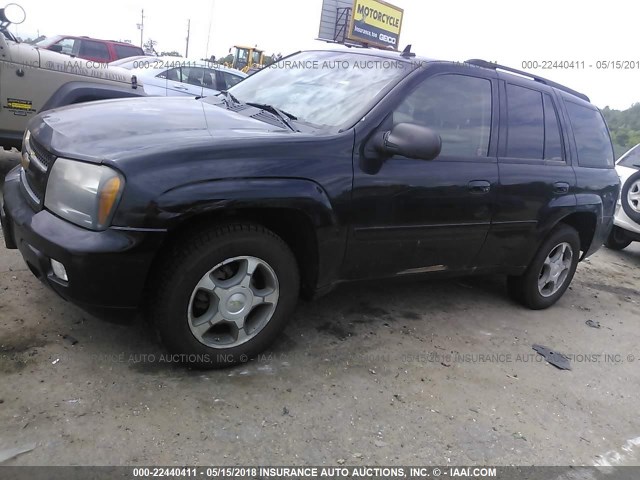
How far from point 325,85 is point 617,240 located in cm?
602

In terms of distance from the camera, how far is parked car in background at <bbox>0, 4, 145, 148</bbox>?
5.00 meters

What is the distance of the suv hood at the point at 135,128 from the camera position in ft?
7.94

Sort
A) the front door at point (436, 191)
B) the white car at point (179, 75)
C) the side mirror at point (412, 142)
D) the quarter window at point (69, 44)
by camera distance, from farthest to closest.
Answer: the quarter window at point (69, 44) → the white car at point (179, 75) → the front door at point (436, 191) → the side mirror at point (412, 142)

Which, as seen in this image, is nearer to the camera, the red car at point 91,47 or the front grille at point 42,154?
the front grille at point 42,154

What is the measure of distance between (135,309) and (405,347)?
175cm

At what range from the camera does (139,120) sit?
277cm

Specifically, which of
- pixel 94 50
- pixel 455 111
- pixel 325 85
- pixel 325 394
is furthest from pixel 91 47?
pixel 325 394

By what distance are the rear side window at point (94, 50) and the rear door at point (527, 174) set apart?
11634 mm

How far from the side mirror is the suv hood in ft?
1.96

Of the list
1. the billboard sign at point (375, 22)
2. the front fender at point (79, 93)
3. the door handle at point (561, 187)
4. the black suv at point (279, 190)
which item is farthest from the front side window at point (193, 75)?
the billboard sign at point (375, 22)

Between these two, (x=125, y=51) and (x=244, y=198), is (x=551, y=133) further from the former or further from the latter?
(x=125, y=51)

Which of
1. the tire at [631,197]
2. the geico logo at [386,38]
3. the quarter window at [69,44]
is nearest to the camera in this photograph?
the tire at [631,197]

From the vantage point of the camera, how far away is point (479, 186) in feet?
11.2

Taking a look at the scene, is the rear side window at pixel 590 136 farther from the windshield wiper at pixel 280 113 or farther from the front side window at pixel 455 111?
the windshield wiper at pixel 280 113
